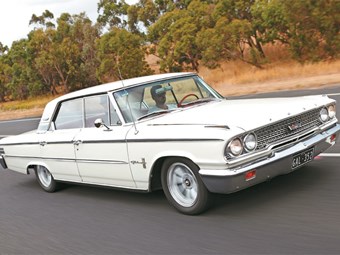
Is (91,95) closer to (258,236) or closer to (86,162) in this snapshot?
(86,162)

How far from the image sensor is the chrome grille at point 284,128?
4.70 m

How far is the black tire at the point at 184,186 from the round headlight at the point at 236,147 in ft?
1.44

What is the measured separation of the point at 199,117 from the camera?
5094 millimetres

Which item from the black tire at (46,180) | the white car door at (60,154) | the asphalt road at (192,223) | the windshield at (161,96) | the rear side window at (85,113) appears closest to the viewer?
the asphalt road at (192,223)

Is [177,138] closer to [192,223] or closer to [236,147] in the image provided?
[236,147]

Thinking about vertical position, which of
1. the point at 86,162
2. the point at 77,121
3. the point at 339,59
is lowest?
the point at 339,59

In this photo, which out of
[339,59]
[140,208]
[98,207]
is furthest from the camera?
[339,59]

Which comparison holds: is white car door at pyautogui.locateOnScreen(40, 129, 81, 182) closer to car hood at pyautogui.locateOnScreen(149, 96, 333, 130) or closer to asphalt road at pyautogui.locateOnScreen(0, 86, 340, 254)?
asphalt road at pyautogui.locateOnScreen(0, 86, 340, 254)

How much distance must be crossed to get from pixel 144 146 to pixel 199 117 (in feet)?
2.24

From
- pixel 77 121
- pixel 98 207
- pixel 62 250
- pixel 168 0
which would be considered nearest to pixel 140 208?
pixel 98 207

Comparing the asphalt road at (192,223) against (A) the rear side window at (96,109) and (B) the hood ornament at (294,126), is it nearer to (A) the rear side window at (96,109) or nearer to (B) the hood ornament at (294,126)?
(B) the hood ornament at (294,126)

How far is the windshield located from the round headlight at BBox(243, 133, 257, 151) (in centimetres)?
150

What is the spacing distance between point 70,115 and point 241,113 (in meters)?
2.66

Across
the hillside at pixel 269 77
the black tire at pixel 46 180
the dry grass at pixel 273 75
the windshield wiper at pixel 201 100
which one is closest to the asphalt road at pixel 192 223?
the black tire at pixel 46 180
